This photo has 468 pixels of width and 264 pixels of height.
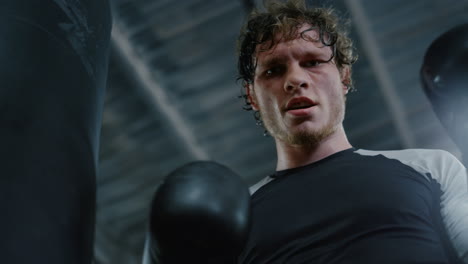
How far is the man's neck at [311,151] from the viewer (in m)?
1.37

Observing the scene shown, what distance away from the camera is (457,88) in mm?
1287

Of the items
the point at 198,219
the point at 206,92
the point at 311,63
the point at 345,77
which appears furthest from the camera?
the point at 206,92

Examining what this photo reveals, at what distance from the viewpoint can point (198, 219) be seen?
80cm

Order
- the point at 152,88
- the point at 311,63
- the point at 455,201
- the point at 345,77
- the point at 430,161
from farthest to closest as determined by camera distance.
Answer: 1. the point at 152,88
2. the point at 345,77
3. the point at 311,63
4. the point at 430,161
5. the point at 455,201

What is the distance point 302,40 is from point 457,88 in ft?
1.24

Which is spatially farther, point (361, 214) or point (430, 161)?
point (430, 161)

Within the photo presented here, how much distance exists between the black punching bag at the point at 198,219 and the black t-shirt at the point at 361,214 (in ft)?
0.89

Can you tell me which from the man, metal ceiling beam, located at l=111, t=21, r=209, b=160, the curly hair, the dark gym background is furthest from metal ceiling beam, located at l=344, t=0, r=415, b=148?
the man

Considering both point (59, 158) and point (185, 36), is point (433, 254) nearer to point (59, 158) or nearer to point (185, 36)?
point (59, 158)

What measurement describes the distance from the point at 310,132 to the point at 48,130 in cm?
57

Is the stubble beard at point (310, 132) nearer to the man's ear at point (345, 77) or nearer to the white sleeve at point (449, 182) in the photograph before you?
the white sleeve at point (449, 182)

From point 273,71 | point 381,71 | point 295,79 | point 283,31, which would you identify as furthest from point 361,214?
point 381,71

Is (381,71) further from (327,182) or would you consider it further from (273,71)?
(327,182)

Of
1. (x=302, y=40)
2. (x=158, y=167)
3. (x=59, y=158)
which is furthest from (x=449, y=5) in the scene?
(x=59, y=158)
